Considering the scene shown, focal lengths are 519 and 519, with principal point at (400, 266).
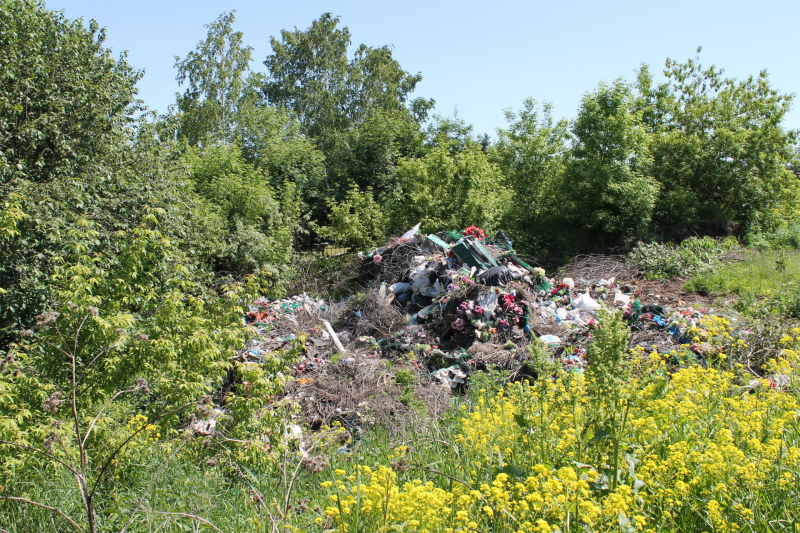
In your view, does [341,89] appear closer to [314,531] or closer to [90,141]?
[90,141]

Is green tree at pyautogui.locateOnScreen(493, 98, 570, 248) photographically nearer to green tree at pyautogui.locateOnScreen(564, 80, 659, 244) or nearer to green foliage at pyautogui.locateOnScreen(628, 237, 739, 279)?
green tree at pyautogui.locateOnScreen(564, 80, 659, 244)

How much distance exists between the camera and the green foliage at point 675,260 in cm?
1142

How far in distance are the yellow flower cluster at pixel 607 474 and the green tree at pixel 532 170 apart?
471 inches

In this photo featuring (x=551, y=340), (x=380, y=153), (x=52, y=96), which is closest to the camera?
(x=551, y=340)

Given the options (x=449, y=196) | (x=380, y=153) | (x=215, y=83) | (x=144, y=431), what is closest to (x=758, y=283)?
(x=449, y=196)

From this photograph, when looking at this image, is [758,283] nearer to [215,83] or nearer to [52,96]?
[52,96]

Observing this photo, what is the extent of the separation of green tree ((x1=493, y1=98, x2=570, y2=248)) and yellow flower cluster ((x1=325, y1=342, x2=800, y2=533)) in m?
12.0

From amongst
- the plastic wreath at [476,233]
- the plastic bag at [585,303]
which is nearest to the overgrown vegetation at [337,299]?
the plastic wreath at [476,233]

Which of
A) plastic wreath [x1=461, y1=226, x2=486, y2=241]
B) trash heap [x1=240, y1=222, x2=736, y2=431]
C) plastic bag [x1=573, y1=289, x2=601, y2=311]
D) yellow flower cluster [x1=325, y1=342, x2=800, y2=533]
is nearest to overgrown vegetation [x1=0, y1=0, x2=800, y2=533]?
yellow flower cluster [x1=325, y1=342, x2=800, y2=533]

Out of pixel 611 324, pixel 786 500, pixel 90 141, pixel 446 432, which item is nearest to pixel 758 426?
pixel 786 500

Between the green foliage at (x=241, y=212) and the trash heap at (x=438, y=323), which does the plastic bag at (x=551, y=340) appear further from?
the green foliage at (x=241, y=212)

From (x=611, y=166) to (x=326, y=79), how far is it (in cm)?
1737

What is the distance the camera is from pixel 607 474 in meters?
2.60

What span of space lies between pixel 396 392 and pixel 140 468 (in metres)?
3.19
